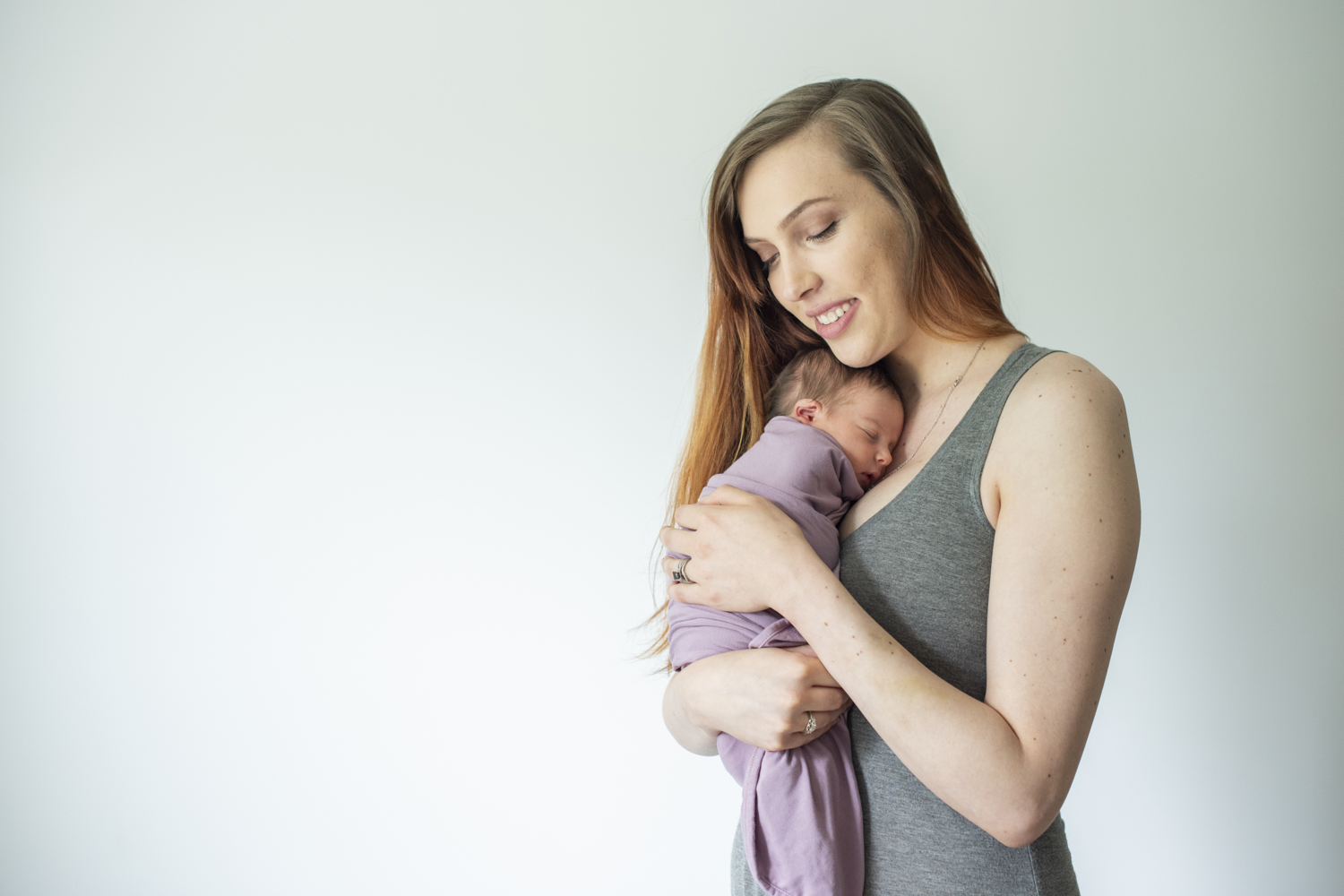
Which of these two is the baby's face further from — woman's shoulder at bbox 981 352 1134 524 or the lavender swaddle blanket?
woman's shoulder at bbox 981 352 1134 524

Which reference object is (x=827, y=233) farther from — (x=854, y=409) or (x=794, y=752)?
(x=794, y=752)

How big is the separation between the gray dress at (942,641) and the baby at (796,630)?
0.04 metres

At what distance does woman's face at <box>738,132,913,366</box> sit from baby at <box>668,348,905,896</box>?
0.10 m

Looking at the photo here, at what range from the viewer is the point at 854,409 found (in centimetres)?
119

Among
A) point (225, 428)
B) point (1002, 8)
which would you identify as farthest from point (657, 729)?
point (1002, 8)

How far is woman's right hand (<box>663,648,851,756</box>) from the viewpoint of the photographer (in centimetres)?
92

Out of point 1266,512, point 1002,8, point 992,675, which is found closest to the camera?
point 992,675

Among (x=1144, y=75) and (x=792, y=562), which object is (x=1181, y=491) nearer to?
(x=1144, y=75)

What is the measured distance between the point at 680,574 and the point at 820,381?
40cm

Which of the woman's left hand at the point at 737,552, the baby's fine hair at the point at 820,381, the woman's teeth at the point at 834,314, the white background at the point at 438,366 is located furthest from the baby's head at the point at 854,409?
the white background at the point at 438,366

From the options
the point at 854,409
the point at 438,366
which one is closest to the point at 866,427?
the point at 854,409

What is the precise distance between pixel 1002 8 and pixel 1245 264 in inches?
34.8

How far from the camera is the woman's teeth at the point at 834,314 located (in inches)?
45.9

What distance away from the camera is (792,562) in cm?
95
